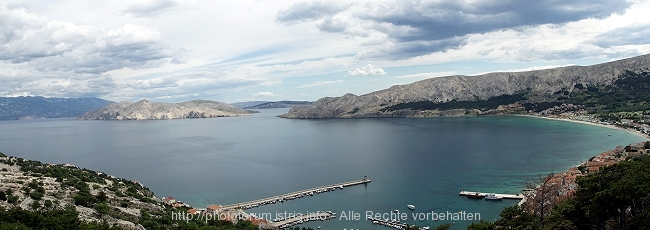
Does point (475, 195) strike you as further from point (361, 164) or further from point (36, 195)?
point (36, 195)

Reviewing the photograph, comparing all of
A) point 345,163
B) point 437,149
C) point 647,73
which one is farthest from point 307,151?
point 647,73

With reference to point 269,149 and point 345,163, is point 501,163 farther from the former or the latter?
point 269,149

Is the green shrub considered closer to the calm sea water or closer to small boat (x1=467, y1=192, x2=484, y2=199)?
the calm sea water

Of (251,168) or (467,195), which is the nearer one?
(467,195)

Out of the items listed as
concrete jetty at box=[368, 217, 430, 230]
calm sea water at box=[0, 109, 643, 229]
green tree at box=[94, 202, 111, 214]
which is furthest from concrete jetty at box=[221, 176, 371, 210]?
green tree at box=[94, 202, 111, 214]

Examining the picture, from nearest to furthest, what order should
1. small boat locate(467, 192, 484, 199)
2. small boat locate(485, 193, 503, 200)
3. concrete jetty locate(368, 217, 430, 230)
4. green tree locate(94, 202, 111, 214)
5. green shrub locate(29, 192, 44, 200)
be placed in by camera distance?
green shrub locate(29, 192, 44, 200) < green tree locate(94, 202, 111, 214) < concrete jetty locate(368, 217, 430, 230) < small boat locate(485, 193, 503, 200) < small boat locate(467, 192, 484, 199)

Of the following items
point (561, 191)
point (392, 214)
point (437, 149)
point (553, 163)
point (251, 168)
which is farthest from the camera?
point (437, 149)

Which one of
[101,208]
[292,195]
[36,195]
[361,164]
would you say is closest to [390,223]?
[292,195]

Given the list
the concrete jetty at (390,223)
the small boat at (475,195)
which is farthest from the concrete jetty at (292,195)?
the small boat at (475,195)
